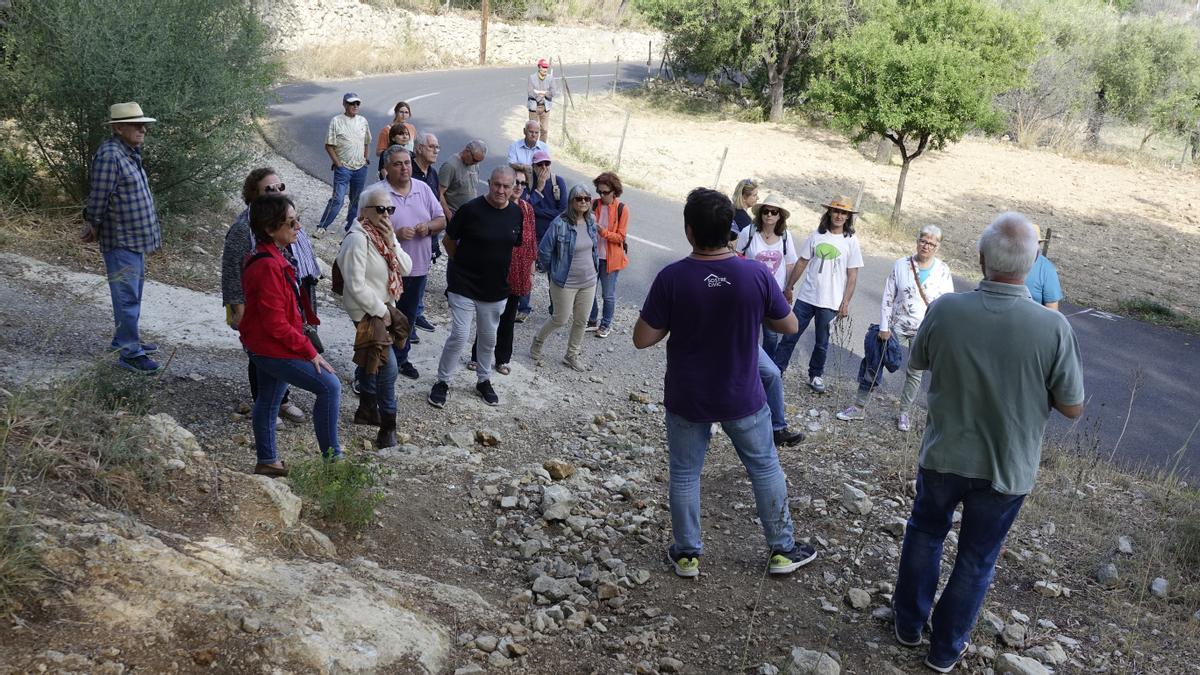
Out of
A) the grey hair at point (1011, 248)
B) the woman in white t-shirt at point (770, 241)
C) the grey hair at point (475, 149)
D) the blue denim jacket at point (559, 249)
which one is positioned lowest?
the blue denim jacket at point (559, 249)

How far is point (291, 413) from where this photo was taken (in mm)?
5832

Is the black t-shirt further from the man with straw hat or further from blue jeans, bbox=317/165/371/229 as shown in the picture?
blue jeans, bbox=317/165/371/229

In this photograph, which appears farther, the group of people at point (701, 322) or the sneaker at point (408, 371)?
the sneaker at point (408, 371)

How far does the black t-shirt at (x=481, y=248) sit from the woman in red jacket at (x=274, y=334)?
173cm

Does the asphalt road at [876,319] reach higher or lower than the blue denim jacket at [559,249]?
lower

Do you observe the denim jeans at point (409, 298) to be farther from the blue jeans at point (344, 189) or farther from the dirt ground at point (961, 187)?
the dirt ground at point (961, 187)

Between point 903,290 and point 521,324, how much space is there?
3.77 metres

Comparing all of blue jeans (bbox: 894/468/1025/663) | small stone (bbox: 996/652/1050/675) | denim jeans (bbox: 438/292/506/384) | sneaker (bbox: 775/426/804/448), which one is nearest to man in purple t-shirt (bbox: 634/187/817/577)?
blue jeans (bbox: 894/468/1025/663)

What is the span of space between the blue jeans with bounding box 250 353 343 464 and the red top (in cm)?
217

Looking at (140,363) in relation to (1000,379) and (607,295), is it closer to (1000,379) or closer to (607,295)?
(607,295)

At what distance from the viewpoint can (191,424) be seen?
5.52m

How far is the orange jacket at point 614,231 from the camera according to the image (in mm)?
8375

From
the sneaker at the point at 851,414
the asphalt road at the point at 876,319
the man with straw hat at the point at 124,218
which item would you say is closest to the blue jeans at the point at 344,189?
the asphalt road at the point at 876,319

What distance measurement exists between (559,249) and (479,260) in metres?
1.29
